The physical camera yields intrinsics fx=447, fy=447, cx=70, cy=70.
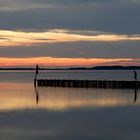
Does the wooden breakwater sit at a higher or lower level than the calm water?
lower

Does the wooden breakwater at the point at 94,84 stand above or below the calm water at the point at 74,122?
below

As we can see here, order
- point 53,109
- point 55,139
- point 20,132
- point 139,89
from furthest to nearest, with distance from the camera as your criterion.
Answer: point 139,89, point 53,109, point 20,132, point 55,139

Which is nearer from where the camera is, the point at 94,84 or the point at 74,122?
the point at 74,122

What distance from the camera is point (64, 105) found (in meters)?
34.8

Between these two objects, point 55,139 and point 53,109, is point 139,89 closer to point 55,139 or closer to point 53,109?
point 53,109

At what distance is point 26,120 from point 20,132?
14.1 feet

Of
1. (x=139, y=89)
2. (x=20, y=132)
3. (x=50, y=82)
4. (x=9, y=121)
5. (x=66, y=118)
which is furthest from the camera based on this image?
(x=50, y=82)

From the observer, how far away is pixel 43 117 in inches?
1060

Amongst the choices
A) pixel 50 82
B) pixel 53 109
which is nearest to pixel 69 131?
pixel 53 109

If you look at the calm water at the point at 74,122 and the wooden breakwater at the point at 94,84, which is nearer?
the calm water at the point at 74,122

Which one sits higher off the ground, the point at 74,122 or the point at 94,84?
the point at 74,122

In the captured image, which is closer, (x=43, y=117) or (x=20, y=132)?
(x=20, y=132)

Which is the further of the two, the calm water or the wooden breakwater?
the wooden breakwater

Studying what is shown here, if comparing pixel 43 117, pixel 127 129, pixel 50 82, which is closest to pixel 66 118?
Result: pixel 43 117
